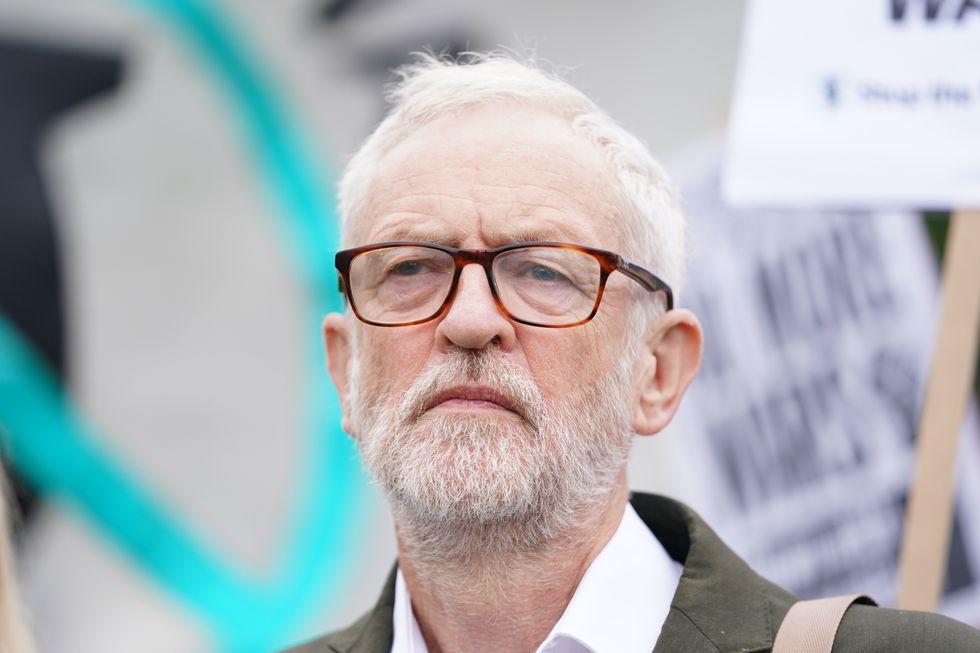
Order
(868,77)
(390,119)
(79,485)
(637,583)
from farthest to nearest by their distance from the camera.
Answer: (79,485) → (868,77) → (390,119) → (637,583)

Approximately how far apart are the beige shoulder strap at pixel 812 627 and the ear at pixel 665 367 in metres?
0.40

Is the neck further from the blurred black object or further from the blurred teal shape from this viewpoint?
the blurred black object

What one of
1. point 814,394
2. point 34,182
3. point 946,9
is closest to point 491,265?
point 946,9

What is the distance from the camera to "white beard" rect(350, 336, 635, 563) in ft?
5.94

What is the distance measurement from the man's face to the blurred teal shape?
2218mm

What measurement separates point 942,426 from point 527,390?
801mm

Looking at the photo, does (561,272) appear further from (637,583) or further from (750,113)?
(750,113)

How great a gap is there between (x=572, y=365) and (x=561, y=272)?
0.13 m

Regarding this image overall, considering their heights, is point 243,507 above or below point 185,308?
below

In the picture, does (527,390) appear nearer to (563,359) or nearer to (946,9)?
(563,359)

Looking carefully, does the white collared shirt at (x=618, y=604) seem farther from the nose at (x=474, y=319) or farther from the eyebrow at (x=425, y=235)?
the eyebrow at (x=425, y=235)

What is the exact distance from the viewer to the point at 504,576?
1.87 metres

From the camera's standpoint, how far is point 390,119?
2109 mm

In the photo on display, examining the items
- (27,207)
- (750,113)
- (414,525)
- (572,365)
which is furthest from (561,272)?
(27,207)
